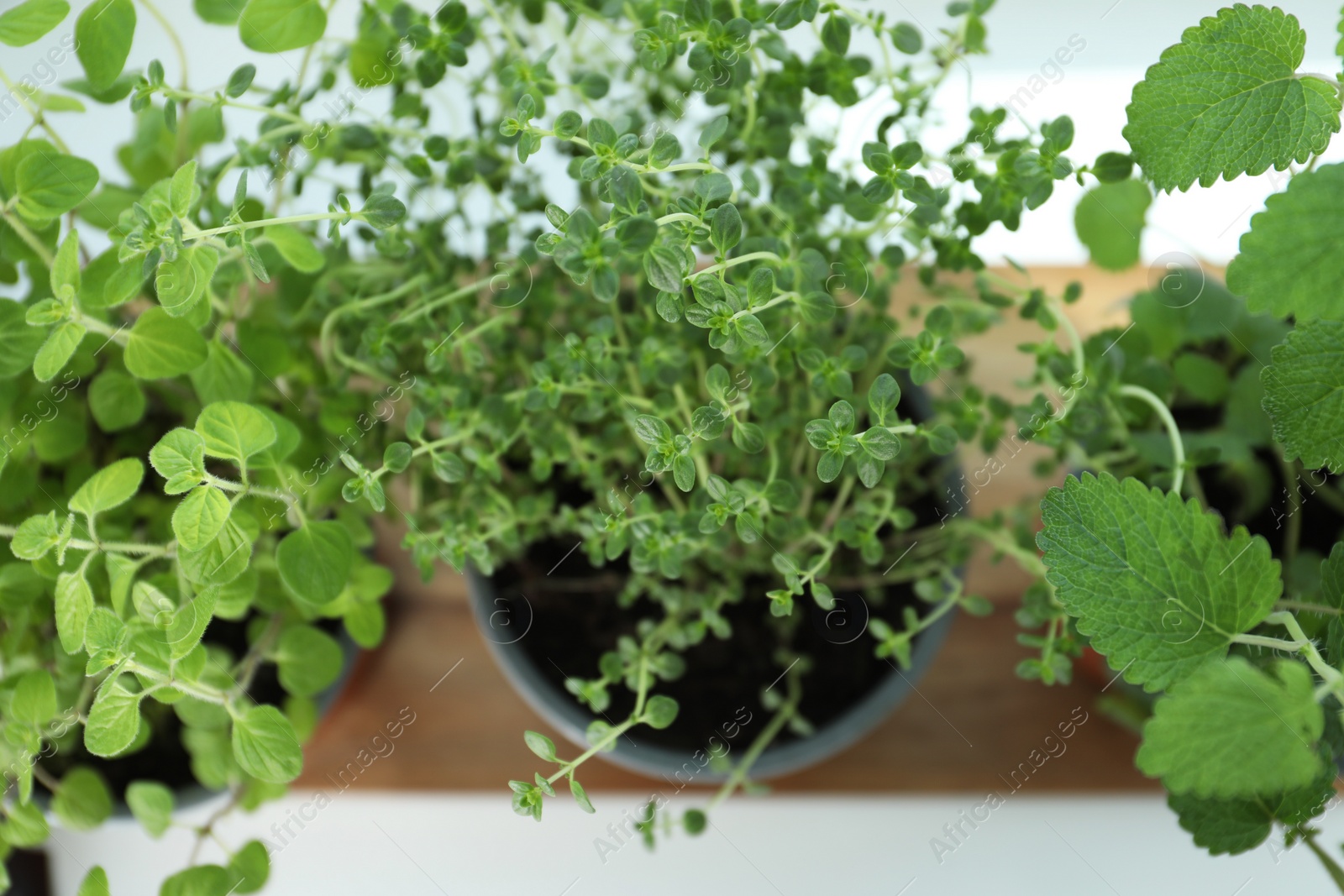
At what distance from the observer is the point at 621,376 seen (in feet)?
2.42

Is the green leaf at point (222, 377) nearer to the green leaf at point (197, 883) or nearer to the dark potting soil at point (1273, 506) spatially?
the green leaf at point (197, 883)

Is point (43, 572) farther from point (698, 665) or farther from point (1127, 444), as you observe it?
point (1127, 444)

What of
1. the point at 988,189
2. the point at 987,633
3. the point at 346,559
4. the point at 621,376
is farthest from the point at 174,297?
the point at 987,633

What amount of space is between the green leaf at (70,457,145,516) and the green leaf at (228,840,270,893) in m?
0.27

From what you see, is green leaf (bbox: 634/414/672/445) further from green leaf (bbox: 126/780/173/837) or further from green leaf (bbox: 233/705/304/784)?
green leaf (bbox: 126/780/173/837)

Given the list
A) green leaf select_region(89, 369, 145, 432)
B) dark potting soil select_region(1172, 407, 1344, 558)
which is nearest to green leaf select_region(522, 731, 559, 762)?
green leaf select_region(89, 369, 145, 432)

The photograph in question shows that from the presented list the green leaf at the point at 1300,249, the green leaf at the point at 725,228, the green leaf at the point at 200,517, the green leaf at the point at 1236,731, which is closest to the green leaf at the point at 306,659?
the green leaf at the point at 200,517

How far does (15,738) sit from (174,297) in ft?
1.11

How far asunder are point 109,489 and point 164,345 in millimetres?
93

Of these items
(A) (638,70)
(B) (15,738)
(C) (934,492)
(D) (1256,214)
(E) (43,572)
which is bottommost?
(B) (15,738)

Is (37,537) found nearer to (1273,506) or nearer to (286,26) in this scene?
(286,26)

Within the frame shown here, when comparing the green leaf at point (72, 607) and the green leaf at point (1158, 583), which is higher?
the green leaf at point (1158, 583)

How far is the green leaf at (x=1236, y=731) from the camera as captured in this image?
448 millimetres

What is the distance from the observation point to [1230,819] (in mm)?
587
